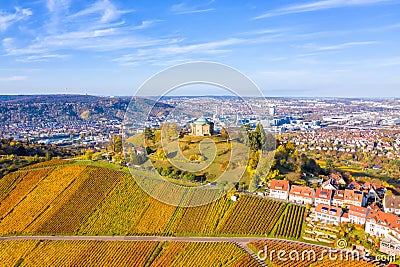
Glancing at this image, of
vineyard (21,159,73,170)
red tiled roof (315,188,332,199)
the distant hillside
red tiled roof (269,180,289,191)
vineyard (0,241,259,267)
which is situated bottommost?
vineyard (0,241,259,267)

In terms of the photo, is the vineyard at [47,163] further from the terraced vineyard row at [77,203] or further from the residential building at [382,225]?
the residential building at [382,225]

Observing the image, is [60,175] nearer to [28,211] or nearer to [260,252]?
[28,211]

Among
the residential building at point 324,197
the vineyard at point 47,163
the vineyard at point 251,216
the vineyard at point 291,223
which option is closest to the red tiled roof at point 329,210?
the vineyard at point 291,223

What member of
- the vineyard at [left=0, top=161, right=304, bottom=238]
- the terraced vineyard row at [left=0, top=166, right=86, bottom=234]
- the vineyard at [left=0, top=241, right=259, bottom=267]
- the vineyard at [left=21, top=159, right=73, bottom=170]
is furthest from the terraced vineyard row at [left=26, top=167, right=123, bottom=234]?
the vineyard at [left=21, top=159, right=73, bottom=170]

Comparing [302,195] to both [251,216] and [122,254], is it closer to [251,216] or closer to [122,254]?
[251,216]

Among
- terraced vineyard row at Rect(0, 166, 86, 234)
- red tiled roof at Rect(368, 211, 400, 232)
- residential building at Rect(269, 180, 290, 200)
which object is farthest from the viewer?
terraced vineyard row at Rect(0, 166, 86, 234)

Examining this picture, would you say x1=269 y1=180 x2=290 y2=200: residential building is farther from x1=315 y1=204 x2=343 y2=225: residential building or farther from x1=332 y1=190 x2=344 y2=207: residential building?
x1=332 y1=190 x2=344 y2=207: residential building
